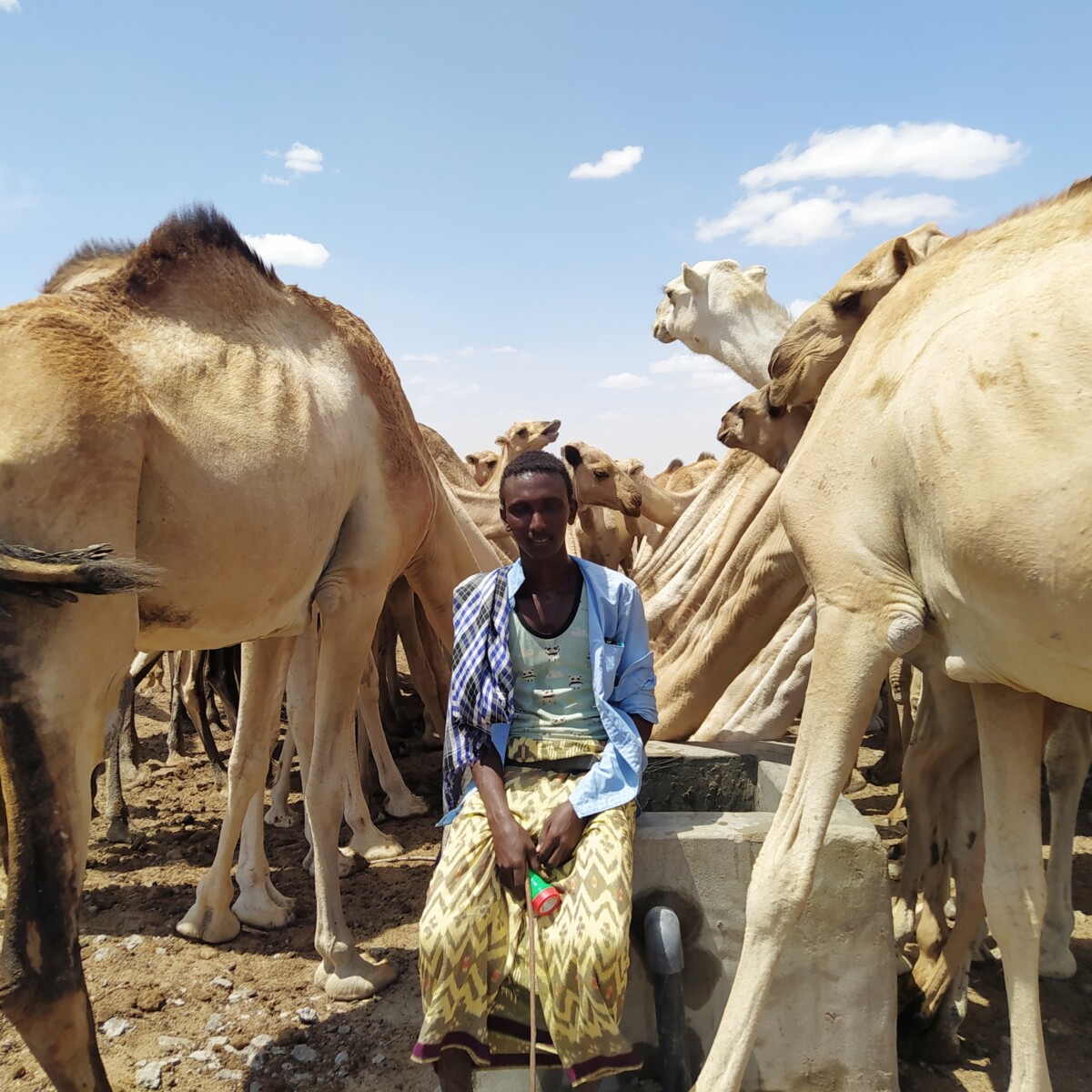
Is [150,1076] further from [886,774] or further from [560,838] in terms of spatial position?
[886,774]

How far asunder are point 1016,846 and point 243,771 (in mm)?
3358

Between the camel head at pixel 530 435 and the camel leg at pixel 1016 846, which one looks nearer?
the camel leg at pixel 1016 846

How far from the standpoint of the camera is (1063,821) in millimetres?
4141

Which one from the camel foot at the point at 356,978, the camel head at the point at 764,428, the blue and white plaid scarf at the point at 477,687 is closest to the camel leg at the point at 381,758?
the camel foot at the point at 356,978

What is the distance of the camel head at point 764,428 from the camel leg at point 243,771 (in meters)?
2.45

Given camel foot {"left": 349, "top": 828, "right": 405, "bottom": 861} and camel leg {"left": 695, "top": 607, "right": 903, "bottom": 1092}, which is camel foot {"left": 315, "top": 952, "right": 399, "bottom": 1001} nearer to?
camel foot {"left": 349, "top": 828, "right": 405, "bottom": 861}

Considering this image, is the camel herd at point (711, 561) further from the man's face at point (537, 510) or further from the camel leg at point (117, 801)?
the camel leg at point (117, 801)

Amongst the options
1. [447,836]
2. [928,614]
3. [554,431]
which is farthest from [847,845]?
[554,431]

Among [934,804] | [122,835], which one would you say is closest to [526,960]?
[934,804]

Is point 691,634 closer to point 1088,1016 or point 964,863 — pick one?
point 964,863

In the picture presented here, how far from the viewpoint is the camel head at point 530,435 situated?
1059 centimetres

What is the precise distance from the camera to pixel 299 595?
3.94 m

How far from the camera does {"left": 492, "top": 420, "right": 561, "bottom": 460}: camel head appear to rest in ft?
34.8

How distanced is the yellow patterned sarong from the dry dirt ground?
882 mm
